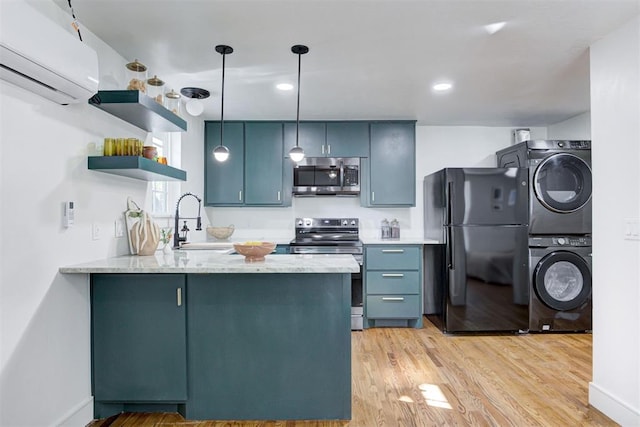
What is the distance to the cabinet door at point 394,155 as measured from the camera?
13.9 ft

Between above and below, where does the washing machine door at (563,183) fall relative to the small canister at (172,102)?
below

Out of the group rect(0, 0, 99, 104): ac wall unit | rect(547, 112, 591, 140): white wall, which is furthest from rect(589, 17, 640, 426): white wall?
rect(0, 0, 99, 104): ac wall unit

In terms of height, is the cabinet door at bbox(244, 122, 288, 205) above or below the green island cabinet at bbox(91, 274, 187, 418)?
above

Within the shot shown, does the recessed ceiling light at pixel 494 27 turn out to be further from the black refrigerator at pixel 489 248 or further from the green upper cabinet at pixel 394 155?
the green upper cabinet at pixel 394 155

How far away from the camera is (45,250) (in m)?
1.83

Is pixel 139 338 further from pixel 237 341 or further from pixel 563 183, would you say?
pixel 563 183

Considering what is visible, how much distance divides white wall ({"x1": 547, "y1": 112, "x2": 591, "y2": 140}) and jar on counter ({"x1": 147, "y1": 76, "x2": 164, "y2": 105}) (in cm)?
412

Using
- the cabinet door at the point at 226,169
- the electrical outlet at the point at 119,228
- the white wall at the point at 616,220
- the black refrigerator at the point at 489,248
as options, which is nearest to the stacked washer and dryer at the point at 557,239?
the black refrigerator at the point at 489,248

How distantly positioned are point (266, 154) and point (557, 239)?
3114mm

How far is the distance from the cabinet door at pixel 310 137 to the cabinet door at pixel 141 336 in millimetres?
2507

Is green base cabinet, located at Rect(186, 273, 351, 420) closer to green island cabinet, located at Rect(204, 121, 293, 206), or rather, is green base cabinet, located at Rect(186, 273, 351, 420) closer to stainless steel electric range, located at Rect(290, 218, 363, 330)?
stainless steel electric range, located at Rect(290, 218, 363, 330)

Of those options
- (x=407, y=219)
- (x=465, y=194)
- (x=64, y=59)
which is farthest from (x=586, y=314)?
(x=64, y=59)

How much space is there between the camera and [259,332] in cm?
208

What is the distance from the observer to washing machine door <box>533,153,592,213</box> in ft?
11.9
